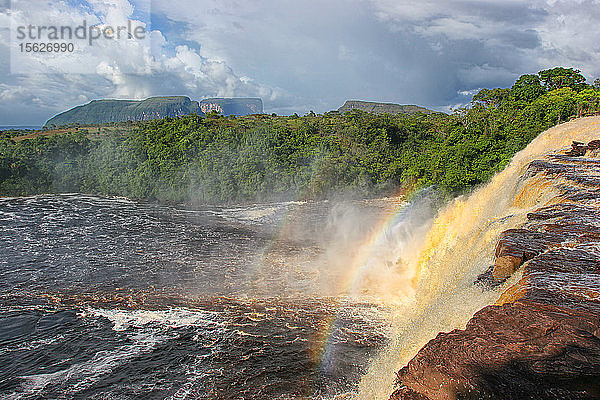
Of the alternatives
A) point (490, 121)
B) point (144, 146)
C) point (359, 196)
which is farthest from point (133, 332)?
point (144, 146)

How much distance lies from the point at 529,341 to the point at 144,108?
174427mm

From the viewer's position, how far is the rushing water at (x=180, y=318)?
866 centimetres

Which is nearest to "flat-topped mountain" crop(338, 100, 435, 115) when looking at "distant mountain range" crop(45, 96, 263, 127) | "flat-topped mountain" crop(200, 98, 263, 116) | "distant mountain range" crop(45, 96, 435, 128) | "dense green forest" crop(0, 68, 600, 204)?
"dense green forest" crop(0, 68, 600, 204)

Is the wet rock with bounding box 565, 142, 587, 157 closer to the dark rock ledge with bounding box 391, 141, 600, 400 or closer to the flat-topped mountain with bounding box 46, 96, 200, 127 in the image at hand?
the dark rock ledge with bounding box 391, 141, 600, 400

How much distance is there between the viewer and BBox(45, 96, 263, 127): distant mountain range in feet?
522

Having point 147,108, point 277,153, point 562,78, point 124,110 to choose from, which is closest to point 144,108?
point 147,108

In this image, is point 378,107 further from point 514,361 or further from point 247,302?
point 514,361

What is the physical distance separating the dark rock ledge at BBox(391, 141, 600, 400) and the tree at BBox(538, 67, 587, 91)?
1285 inches

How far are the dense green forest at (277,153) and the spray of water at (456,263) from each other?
8995mm

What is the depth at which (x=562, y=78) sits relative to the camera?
3334 cm

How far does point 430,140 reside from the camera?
135 feet

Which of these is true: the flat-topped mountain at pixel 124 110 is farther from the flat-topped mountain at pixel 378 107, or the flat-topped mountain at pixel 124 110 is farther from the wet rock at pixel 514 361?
the wet rock at pixel 514 361

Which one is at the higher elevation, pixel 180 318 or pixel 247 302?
pixel 247 302

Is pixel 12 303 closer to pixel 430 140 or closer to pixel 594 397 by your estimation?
pixel 594 397
